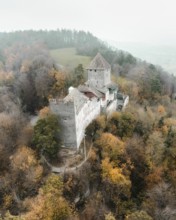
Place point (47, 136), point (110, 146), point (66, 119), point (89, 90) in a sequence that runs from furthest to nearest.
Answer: point (89, 90)
point (110, 146)
point (66, 119)
point (47, 136)

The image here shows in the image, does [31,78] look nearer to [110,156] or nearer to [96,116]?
[96,116]

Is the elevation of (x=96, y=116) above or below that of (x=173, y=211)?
above

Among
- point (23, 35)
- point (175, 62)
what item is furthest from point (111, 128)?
point (175, 62)

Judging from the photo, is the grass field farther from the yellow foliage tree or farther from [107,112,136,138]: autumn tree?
the yellow foliage tree

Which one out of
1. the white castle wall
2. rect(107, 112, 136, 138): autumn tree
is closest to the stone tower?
the white castle wall

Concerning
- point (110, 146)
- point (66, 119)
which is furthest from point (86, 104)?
point (110, 146)

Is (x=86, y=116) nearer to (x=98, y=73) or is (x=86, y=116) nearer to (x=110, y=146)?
(x=110, y=146)
